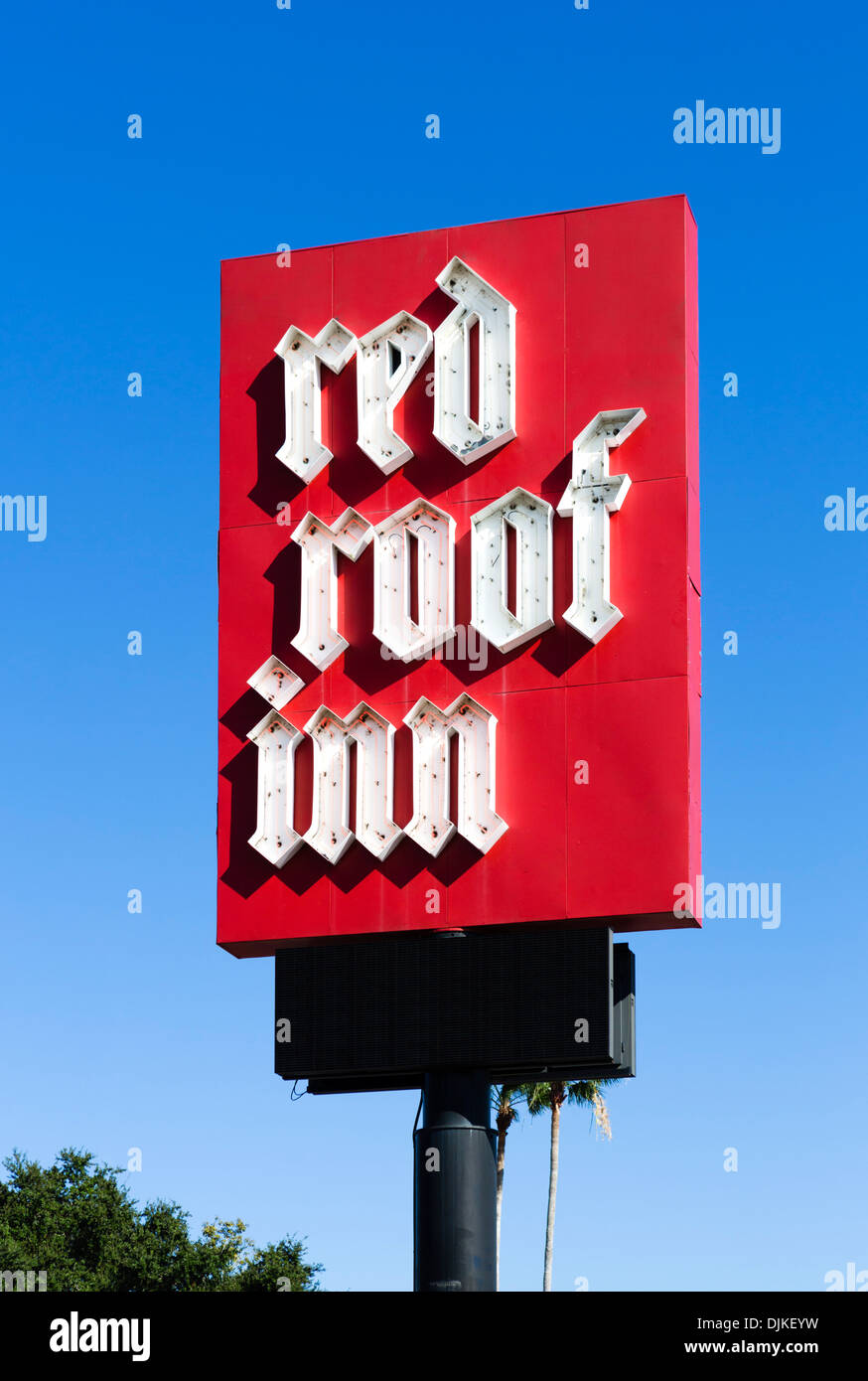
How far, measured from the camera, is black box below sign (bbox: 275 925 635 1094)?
88.0 ft

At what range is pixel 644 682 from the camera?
27.5m

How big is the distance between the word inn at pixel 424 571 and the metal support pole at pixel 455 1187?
3.18 metres

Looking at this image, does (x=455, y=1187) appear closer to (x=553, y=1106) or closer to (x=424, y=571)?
(x=424, y=571)

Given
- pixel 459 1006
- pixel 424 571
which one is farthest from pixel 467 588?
pixel 459 1006

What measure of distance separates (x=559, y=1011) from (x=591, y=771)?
3.03m

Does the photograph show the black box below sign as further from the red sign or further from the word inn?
the word inn

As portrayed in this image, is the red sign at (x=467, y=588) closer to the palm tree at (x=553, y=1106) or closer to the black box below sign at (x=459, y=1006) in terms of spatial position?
the black box below sign at (x=459, y=1006)

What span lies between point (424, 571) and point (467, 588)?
2.05ft

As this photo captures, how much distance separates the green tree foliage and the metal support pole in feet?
90.0

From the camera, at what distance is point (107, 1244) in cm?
5603

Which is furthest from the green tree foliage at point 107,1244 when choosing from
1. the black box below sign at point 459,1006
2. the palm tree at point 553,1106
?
the black box below sign at point 459,1006

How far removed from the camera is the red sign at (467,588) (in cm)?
2756

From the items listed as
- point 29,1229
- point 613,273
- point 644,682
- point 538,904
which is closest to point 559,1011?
point 538,904
